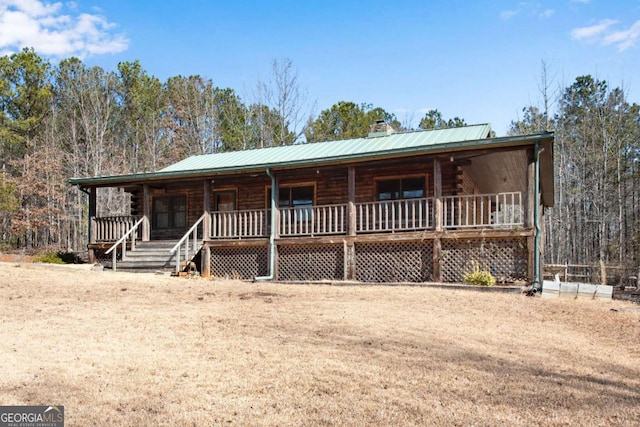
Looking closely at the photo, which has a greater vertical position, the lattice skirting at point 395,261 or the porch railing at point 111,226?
the porch railing at point 111,226

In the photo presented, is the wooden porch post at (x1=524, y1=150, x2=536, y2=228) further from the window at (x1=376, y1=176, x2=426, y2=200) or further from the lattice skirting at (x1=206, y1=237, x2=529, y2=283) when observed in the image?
the window at (x1=376, y1=176, x2=426, y2=200)

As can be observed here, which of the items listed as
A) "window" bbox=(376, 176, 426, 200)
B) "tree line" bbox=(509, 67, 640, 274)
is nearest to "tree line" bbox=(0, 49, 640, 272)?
"tree line" bbox=(509, 67, 640, 274)

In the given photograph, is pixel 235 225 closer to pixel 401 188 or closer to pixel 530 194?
pixel 401 188

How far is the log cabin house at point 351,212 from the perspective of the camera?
49.3ft

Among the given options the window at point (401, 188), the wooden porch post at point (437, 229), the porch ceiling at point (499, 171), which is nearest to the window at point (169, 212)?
the window at point (401, 188)

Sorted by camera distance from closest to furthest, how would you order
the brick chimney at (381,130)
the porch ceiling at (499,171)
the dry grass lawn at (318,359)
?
the dry grass lawn at (318,359) → the porch ceiling at (499,171) → the brick chimney at (381,130)

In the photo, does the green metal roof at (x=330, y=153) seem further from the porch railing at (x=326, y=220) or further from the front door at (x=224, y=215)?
the porch railing at (x=326, y=220)

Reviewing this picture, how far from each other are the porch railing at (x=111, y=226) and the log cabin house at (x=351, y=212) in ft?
0.13

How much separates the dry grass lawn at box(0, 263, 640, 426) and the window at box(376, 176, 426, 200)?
5.89 meters

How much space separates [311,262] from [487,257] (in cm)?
545

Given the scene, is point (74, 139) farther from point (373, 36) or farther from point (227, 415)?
point (227, 415)

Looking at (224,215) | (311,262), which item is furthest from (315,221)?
(224,215)

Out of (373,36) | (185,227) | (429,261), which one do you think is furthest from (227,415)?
(373,36)

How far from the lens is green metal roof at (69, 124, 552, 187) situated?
15.8 m
